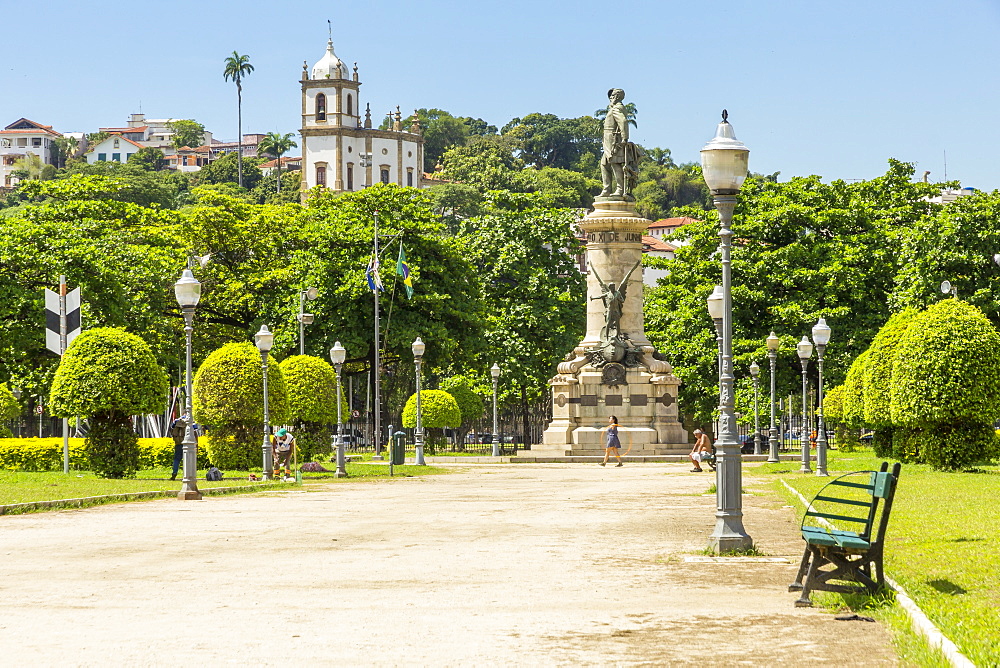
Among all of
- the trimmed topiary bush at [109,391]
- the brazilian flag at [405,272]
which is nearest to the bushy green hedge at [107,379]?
the trimmed topiary bush at [109,391]

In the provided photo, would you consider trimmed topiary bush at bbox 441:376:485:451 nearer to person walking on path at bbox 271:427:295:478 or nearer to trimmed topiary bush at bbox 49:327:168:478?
person walking on path at bbox 271:427:295:478

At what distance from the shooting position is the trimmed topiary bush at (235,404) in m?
37.2

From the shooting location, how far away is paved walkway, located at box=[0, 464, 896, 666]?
931 cm

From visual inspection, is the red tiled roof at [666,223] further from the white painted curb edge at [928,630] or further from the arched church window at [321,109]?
the white painted curb edge at [928,630]

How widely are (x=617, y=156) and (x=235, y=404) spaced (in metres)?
19.5

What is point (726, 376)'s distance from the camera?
16391 mm

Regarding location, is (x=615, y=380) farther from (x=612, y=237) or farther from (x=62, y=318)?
(x=62, y=318)

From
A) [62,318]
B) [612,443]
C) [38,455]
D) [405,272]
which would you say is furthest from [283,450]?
[405,272]

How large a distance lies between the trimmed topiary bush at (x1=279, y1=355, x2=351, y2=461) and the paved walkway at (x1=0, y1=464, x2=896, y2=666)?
734 inches

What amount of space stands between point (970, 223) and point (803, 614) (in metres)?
47.6

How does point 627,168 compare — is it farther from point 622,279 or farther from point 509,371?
point 509,371

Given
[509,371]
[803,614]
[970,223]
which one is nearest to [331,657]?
[803,614]

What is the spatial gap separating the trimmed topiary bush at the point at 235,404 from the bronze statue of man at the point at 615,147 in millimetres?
17003

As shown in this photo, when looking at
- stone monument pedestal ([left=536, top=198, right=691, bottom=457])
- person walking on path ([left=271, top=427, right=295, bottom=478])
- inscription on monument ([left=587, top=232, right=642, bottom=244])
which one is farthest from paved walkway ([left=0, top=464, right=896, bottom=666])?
inscription on monument ([left=587, top=232, right=642, bottom=244])
